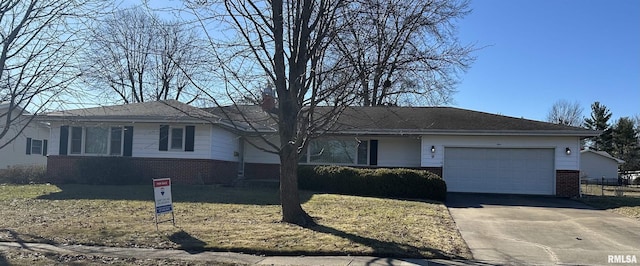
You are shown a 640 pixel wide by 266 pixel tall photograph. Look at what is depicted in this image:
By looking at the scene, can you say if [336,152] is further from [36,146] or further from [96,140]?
[36,146]

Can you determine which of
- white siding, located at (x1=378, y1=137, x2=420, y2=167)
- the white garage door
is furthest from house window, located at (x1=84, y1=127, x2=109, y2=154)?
the white garage door

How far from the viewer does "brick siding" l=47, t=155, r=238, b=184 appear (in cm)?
2180

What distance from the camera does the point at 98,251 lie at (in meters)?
8.89

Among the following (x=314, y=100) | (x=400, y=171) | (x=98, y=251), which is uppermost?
(x=314, y=100)

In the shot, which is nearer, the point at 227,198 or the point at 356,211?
the point at 356,211

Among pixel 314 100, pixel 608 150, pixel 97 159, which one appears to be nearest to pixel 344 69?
pixel 314 100

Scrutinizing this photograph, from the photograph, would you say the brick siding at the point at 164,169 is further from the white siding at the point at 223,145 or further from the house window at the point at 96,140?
the house window at the point at 96,140

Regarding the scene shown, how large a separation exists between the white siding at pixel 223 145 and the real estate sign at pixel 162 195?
1029 cm

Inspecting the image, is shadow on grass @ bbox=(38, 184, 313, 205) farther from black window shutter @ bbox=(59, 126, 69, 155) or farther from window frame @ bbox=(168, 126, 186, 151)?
black window shutter @ bbox=(59, 126, 69, 155)

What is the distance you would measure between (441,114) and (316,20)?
15.3 meters

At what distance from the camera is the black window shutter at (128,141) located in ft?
73.3

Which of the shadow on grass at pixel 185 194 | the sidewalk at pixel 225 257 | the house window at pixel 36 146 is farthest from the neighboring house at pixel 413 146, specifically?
the house window at pixel 36 146

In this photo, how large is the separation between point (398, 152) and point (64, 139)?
588 inches

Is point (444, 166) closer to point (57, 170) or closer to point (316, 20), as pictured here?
point (316, 20)
